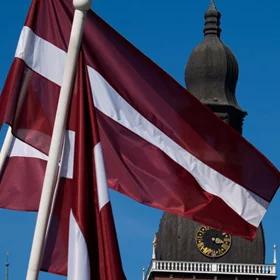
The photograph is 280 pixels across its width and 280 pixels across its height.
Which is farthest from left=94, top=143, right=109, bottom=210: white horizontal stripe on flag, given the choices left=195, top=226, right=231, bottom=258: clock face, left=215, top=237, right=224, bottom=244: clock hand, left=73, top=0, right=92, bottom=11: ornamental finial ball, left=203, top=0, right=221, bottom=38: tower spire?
left=203, top=0, right=221, bottom=38: tower spire

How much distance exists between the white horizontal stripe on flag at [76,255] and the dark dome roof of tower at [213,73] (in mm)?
97956

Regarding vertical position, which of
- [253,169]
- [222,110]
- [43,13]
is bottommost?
[253,169]

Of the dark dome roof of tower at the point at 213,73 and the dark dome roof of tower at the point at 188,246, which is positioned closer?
the dark dome roof of tower at the point at 188,246

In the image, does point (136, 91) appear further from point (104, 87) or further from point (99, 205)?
point (99, 205)

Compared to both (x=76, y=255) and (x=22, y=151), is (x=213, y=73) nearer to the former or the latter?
(x=22, y=151)

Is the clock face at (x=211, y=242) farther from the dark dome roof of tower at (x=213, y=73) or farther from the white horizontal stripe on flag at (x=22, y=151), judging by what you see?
the white horizontal stripe on flag at (x=22, y=151)

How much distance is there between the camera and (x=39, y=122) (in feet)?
53.6

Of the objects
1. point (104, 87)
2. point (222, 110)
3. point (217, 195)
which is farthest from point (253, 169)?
point (222, 110)

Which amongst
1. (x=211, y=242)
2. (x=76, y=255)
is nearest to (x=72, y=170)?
(x=76, y=255)

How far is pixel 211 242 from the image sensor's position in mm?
107688

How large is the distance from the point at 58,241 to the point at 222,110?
324ft

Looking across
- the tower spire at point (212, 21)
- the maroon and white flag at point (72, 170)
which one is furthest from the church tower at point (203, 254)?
the maroon and white flag at point (72, 170)

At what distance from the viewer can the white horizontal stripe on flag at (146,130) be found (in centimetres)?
1648

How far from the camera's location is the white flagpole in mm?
15156
